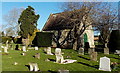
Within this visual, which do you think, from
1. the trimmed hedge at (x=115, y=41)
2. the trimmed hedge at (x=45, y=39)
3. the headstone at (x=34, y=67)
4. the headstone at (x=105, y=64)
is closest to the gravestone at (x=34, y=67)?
the headstone at (x=34, y=67)

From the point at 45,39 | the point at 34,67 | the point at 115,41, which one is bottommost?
the point at 34,67

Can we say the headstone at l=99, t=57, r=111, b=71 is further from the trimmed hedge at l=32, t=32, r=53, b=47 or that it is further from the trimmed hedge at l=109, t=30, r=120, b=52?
the trimmed hedge at l=32, t=32, r=53, b=47

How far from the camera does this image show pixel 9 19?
4594 cm

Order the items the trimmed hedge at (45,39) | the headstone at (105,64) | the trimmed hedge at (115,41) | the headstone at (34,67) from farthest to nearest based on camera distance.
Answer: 1. the trimmed hedge at (45,39)
2. the trimmed hedge at (115,41)
3. the headstone at (105,64)
4. the headstone at (34,67)

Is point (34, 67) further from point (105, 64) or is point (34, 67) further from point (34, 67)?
point (105, 64)

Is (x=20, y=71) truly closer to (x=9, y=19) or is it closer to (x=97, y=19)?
(x=97, y=19)

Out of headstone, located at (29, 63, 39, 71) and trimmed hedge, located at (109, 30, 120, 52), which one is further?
trimmed hedge, located at (109, 30, 120, 52)

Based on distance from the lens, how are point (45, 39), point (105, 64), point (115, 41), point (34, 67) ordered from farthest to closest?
point (45, 39)
point (115, 41)
point (105, 64)
point (34, 67)

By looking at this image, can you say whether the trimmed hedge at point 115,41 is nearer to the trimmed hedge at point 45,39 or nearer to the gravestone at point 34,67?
the trimmed hedge at point 45,39

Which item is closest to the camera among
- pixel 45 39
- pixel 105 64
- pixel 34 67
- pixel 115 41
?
pixel 34 67

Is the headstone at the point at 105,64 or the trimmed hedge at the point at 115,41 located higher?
the trimmed hedge at the point at 115,41

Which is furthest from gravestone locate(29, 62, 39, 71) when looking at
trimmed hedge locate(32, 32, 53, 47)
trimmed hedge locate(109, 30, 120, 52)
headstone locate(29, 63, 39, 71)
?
trimmed hedge locate(32, 32, 53, 47)

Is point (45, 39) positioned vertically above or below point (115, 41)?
above

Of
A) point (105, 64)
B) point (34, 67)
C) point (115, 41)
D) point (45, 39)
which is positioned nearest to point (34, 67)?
point (34, 67)
